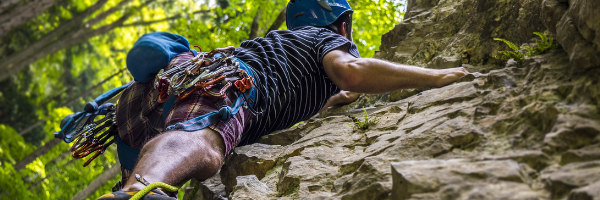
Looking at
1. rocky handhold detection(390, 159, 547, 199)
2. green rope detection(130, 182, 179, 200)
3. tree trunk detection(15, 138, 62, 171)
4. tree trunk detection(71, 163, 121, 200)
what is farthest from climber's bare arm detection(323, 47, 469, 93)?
tree trunk detection(15, 138, 62, 171)

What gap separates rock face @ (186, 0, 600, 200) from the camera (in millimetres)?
1510

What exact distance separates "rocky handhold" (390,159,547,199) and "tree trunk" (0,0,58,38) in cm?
710

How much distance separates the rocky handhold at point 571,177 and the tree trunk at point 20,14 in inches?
297

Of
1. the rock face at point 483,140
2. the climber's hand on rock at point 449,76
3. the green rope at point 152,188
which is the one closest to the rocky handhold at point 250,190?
the rock face at point 483,140

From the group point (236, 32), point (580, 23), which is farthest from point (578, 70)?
point (236, 32)

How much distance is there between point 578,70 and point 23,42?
18.4 m

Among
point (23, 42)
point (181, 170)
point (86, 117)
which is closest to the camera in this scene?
point (181, 170)

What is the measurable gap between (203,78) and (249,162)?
728 mm

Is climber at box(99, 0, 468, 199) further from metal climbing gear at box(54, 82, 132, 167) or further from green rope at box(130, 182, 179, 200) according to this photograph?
metal climbing gear at box(54, 82, 132, 167)

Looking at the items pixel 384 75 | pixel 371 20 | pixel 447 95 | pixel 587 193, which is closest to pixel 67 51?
pixel 371 20

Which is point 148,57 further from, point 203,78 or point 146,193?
point 146,193

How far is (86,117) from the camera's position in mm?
3555

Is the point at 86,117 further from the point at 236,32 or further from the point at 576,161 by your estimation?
the point at 236,32

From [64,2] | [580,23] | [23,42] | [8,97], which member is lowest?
[8,97]
